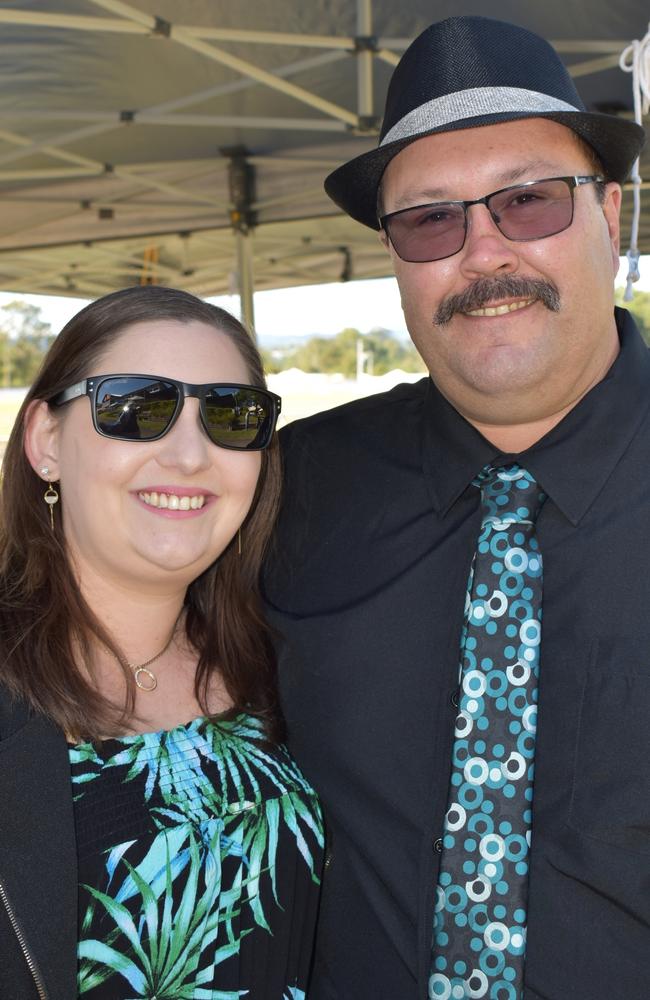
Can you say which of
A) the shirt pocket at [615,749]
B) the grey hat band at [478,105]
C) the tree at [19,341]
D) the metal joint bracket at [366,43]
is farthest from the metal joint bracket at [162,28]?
the tree at [19,341]

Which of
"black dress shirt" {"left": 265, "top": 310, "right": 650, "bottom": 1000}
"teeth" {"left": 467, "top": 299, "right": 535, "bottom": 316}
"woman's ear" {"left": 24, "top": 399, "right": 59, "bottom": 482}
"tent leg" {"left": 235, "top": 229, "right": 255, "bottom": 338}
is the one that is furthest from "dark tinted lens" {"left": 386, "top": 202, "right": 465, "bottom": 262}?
"tent leg" {"left": 235, "top": 229, "right": 255, "bottom": 338}

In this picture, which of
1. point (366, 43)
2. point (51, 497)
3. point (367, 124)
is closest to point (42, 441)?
point (51, 497)

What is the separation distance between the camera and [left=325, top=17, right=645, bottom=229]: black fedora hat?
1.77 metres

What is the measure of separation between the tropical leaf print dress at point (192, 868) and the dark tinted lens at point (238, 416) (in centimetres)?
50

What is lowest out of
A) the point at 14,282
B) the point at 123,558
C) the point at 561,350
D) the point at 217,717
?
the point at 217,717

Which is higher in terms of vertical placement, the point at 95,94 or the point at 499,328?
the point at 95,94

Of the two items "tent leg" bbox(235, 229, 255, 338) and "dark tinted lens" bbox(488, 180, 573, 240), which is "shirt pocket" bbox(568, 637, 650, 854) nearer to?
"dark tinted lens" bbox(488, 180, 573, 240)

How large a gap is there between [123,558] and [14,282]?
282 inches

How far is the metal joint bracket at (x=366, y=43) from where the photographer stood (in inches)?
154

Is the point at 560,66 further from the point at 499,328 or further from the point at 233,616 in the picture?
the point at 233,616

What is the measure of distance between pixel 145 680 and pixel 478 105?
3.89 feet

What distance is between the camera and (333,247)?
782 cm

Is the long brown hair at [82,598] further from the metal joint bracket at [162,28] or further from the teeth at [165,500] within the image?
the metal joint bracket at [162,28]

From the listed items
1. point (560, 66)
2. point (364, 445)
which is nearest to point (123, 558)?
point (364, 445)
